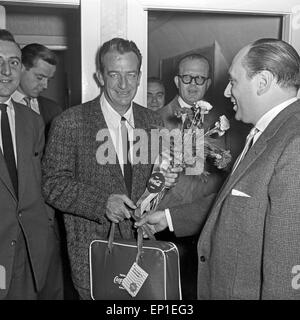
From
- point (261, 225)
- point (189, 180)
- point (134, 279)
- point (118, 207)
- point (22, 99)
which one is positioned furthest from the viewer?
point (22, 99)

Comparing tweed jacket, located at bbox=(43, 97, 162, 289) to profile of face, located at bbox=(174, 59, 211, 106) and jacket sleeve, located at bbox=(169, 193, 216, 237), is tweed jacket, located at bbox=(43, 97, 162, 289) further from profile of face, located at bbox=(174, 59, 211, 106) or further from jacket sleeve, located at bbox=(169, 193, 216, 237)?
profile of face, located at bbox=(174, 59, 211, 106)

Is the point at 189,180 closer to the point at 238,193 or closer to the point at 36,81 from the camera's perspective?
the point at 238,193

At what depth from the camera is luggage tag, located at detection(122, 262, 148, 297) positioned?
1631 millimetres

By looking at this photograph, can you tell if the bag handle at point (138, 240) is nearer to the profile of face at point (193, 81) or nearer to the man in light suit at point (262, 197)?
the man in light suit at point (262, 197)

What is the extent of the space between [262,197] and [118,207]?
652 millimetres

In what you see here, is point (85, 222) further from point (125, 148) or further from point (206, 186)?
point (206, 186)

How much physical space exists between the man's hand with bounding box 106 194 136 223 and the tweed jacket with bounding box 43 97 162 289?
0.05m

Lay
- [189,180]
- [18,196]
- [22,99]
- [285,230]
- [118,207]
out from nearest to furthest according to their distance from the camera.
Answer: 1. [285,230]
2. [118,207]
3. [18,196]
4. [189,180]
5. [22,99]

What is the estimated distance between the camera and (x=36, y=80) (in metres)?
2.86

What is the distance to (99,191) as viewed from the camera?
1817mm

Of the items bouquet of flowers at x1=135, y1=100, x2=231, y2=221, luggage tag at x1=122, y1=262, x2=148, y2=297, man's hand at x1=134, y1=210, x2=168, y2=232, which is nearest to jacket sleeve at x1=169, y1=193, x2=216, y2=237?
man's hand at x1=134, y1=210, x2=168, y2=232

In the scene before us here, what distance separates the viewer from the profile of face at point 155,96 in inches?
100

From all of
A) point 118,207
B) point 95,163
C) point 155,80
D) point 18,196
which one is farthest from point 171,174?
point 155,80

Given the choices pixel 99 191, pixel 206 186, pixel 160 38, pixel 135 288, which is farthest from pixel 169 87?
pixel 135 288
